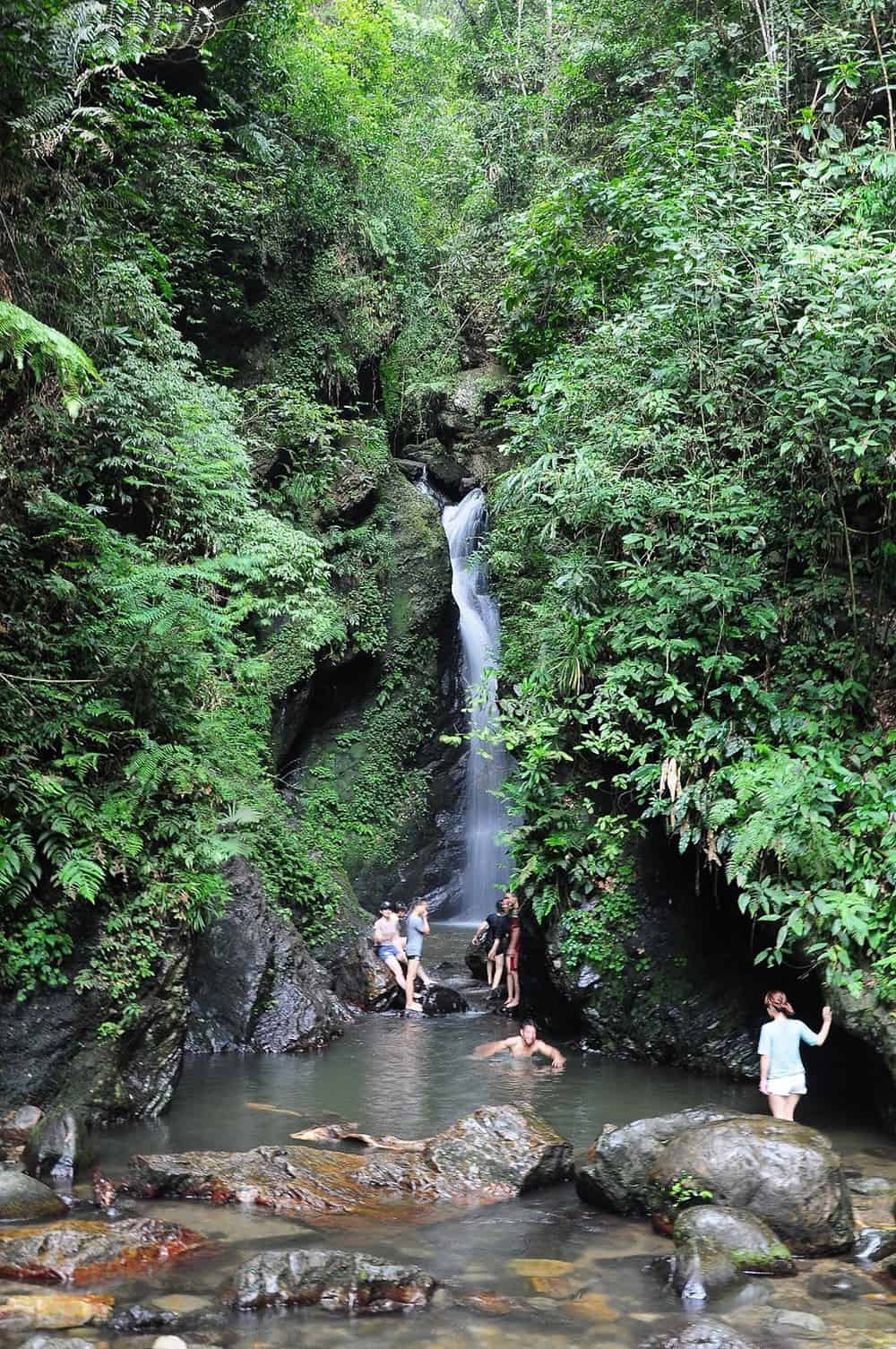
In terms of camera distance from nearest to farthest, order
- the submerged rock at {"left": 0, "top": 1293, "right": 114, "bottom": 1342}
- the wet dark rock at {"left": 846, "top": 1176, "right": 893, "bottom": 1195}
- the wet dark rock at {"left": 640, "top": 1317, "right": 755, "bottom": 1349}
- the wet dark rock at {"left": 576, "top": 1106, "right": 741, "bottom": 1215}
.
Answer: the wet dark rock at {"left": 640, "top": 1317, "right": 755, "bottom": 1349}
the submerged rock at {"left": 0, "top": 1293, "right": 114, "bottom": 1342}
the wet dark rock at {"left": 576, "top": 1106, "right": 741, "bottom": 1215}
the wet dark rock at {"left": 846, "top": 1176, "right": 893, "bottom": 1195}

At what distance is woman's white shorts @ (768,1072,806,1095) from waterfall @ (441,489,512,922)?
32.4 ft

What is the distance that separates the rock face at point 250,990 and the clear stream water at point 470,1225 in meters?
0.46

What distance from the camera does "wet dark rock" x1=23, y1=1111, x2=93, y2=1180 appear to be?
716 cm

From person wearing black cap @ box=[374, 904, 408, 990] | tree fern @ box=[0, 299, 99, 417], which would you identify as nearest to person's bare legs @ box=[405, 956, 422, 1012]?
person wearing black cap @ box=[374, 904, 408, 990]

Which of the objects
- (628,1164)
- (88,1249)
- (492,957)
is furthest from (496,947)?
(88,1249)

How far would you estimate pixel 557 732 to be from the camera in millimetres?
11891

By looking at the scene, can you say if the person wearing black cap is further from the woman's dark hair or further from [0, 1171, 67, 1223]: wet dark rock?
[0, 1171, 67, 1223]: wet dark rock

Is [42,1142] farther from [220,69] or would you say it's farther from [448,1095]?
[220,69]

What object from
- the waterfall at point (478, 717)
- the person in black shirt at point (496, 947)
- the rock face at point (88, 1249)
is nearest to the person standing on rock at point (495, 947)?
the person in black shirt at point (496, 947)

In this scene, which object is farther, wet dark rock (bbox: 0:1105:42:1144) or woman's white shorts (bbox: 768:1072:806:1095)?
woman's white shorts (bbox: 768:1072:806:1095)

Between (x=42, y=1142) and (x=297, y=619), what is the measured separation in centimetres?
1038

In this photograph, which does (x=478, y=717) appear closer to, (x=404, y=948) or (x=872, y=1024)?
(x=404, y=948)

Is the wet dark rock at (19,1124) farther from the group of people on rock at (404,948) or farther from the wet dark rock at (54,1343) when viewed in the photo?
the group of people on rock at (404,948)

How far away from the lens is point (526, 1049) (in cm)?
1102
